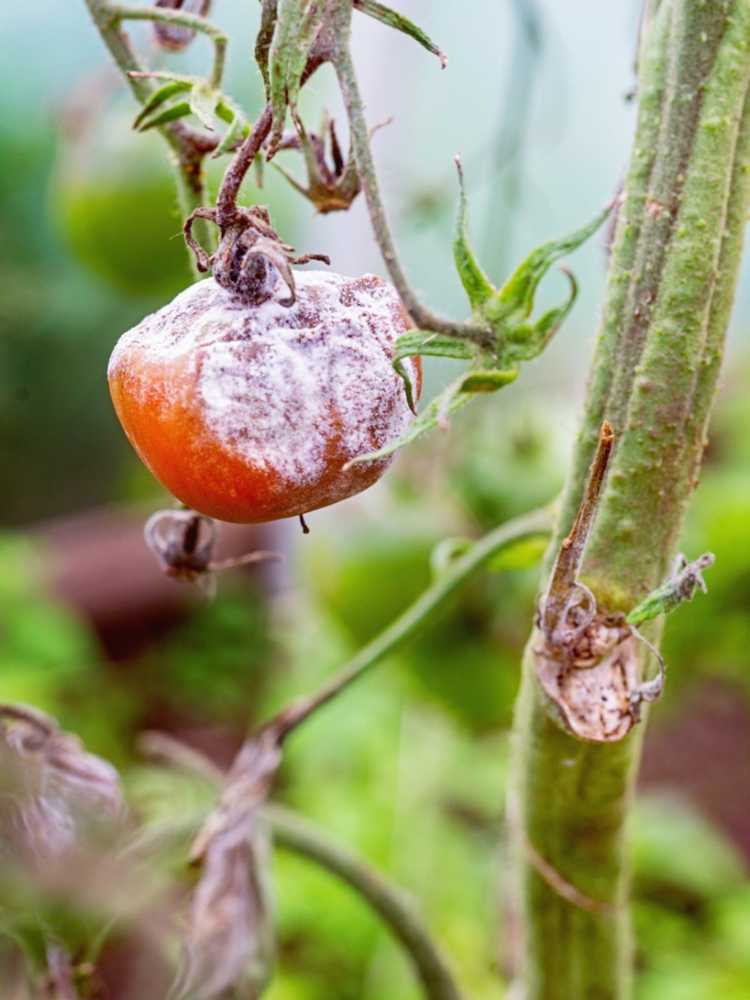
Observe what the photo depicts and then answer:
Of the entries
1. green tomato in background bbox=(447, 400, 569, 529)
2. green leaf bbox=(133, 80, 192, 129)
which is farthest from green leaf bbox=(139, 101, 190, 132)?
green tomato in background bbox=(447, 400, 569, 529)

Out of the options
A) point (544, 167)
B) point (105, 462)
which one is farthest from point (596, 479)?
point (105, 462)

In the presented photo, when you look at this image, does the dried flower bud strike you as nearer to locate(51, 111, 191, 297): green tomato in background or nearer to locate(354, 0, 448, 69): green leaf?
locate(354, 0, 448, 69): green leaf

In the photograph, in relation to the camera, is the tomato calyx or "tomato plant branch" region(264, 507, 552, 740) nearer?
the tomato calyx

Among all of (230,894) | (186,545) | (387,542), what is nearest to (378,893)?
(230,894)

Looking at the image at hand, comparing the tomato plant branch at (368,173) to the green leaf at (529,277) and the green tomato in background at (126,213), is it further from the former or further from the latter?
the green tomato in background at (126,213)

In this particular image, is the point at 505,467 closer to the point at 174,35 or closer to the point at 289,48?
the point at 174,35

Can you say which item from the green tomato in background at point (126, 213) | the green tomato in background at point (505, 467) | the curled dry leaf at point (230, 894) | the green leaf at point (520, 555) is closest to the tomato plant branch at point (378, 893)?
the curled dry leaf at point (230, 894)

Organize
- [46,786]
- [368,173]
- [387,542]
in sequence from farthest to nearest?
1. [387,542]
2. [46,786]
3. [368,173]
